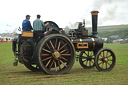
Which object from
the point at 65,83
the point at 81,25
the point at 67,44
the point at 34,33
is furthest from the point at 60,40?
the point at 65,83

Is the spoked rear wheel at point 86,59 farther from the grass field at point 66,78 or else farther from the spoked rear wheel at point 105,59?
the grass field at point 66,78

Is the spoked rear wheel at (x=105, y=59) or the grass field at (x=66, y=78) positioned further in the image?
the spoked rear wheel at (x=105, y=59)

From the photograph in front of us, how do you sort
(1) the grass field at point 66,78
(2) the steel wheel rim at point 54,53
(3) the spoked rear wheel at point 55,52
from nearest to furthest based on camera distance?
(1) the grass field at point 66,78
(3) the spoked rear wheel at point 55,52
(2) the steel wheel rim at point 54,53

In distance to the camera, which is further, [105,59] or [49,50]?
[105,59]

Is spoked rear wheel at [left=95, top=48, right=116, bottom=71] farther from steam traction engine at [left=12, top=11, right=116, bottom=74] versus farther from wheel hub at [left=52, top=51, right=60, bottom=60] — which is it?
wheel hub at [left=52, top=51, right=60, bottom=60]

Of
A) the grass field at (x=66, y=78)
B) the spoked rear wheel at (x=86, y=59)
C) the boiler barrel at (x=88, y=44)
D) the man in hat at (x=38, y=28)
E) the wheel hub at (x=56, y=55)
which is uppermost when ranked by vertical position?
the man in hat at (x=38, y=28)

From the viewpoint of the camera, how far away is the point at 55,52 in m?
8.96

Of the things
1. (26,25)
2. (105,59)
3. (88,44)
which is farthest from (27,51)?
(105,59)

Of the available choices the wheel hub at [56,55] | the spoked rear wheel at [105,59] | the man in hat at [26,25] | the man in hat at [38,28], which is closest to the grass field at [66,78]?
the spoked rear wheel at [105,59]

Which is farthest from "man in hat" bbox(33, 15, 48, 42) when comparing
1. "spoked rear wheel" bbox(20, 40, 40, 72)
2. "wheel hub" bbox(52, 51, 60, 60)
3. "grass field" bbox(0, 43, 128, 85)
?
"grass field" bbox(0, 43, 128, 85)

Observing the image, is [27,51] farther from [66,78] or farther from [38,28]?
[66,78]

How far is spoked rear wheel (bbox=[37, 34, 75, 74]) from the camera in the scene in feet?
28.6

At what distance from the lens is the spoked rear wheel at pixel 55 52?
28.6 feet

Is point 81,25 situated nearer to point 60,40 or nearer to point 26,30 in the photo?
point 60,40
